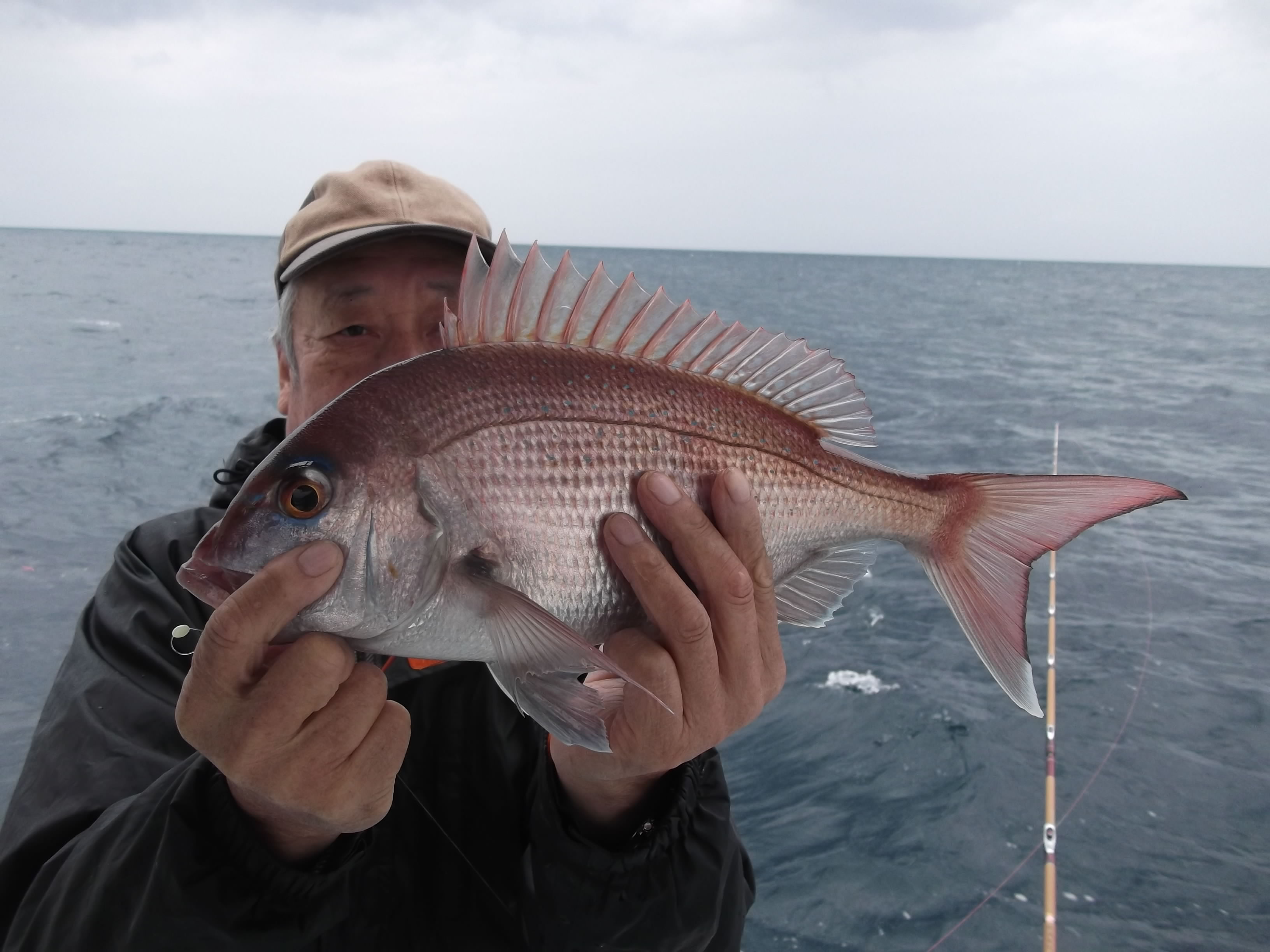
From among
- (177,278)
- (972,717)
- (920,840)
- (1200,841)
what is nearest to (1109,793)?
(1200,841)

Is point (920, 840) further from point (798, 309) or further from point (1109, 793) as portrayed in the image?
point (798, 309)

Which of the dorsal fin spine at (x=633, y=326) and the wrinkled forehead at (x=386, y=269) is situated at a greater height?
the wrinkled forehead at (x=386, y=269)

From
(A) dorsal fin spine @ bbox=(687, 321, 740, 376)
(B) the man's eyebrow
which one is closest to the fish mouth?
(A) dorsal fin spine @ bbox=(687, 321, 740, 376)

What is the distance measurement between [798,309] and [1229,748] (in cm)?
3300

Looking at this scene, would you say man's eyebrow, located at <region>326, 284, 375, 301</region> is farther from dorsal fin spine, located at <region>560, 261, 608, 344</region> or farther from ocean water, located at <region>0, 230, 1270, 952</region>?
ocean water, located at <region>0, 230, 1270, 952</region>

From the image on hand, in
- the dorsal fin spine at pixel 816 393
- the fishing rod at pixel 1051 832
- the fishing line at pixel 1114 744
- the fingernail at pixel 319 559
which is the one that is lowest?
the fishing line at pixel 1114 744

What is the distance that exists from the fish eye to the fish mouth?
15 cm

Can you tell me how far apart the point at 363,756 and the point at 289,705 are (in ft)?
0.69

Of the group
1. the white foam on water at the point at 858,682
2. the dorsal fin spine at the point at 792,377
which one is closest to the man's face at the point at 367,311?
the dorsal fin spine at the point at 792,377

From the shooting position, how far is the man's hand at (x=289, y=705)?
137 centimetres

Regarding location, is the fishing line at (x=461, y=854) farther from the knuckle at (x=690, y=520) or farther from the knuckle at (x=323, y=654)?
the knuckle at (x=690, y=520)

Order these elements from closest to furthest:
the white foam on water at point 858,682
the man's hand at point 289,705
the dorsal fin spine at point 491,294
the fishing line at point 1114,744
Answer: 1. the man's hand at point 289,705
2. the dorsal fin spine at point 491,294
3. the fishing line at point 1114,744
4. the white foam on water at point 858,682

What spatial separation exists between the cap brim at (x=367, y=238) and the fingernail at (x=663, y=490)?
1.08m

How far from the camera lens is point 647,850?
6.56 feet
